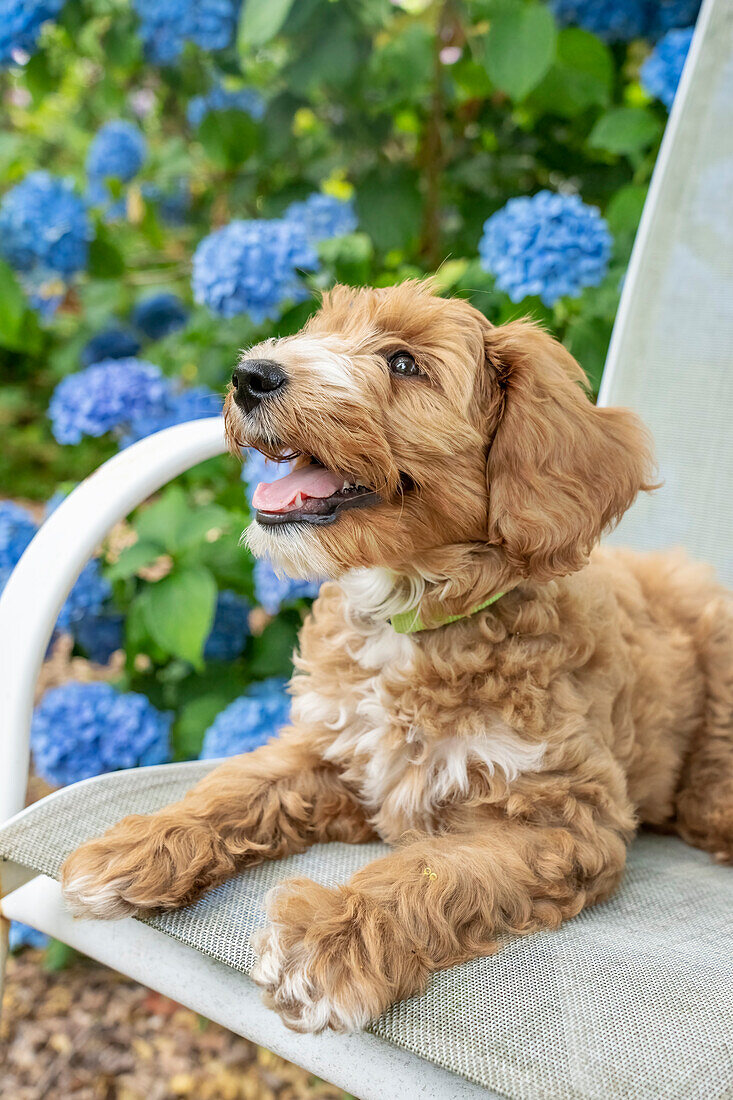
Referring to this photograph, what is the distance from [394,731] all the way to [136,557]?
1.23 meters

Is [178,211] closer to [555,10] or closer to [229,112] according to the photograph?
[229,112]

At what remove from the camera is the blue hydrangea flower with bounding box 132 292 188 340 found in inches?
163

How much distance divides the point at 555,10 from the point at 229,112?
1.24 meters

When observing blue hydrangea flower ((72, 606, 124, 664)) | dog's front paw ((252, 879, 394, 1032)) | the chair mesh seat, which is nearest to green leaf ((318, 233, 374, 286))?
blue hydrangea flower ((72, 606, 124, 664))

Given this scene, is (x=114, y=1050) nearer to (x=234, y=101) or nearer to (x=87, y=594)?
(x=87, y=594)

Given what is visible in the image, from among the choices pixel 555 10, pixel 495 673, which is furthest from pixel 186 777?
pixel 555 10

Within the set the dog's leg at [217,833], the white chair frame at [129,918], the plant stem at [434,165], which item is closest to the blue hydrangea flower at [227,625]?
the white chair frame at [129,918]

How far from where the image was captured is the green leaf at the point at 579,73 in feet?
10.4

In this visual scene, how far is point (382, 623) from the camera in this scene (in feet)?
6.28

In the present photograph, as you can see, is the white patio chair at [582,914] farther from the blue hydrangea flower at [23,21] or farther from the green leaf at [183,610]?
the blue hydrangea flower at [23,21]

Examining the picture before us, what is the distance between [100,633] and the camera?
10.2 feet

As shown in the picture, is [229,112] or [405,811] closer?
[405,811]

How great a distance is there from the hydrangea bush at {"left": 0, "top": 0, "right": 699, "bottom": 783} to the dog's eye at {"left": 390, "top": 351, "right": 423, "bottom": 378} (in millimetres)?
766

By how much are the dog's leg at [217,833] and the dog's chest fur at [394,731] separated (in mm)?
61
